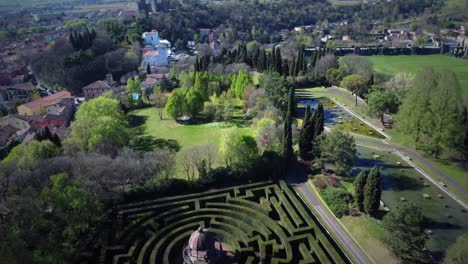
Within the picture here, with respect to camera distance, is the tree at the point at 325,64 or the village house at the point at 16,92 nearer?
the tree at the point at 325,64

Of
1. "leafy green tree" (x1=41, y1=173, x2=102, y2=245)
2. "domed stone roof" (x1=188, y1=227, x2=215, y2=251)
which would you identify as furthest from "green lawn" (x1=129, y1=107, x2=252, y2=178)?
"domed stone roof" (x1=188, y1=227, x2=215, y2=251)

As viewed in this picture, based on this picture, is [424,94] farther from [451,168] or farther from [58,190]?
[58,190]

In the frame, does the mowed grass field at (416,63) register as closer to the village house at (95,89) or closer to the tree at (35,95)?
the village house at (95,89)

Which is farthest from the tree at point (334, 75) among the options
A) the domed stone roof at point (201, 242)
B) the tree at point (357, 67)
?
the domed stone roof at point (201, 242)

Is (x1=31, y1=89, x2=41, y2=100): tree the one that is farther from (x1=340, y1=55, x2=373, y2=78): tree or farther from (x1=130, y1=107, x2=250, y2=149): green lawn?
(x1=340, y1=55, x2=373, y2=78): tree

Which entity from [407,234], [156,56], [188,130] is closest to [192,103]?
[188,130]

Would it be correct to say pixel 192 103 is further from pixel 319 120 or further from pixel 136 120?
pixel 319 120
